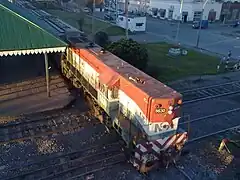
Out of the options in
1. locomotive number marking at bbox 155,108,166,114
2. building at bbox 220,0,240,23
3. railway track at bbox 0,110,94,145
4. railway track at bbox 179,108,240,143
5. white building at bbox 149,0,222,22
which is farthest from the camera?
building at bbox 220,0,240,23

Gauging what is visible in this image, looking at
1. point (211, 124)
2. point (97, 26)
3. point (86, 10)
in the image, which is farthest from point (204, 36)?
point (211, 124)

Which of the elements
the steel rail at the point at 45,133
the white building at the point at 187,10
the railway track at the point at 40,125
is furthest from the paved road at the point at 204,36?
the steel rail at the point at 45,133

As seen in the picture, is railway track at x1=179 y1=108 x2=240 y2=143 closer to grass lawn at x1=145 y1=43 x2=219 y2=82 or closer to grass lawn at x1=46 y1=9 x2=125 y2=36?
grass lawn at x1=145 y1=43 x2=219 y2=82

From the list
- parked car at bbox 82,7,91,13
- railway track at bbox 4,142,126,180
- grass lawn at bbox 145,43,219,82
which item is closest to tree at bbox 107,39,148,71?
grass lawn at bbox 145,43,219,82

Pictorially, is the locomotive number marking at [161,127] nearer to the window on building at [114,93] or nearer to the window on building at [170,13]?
the window on building at [114,93]

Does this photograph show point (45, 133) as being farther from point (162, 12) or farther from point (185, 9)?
point (162, 12)

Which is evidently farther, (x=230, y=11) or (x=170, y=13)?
(x=230, y=11)
